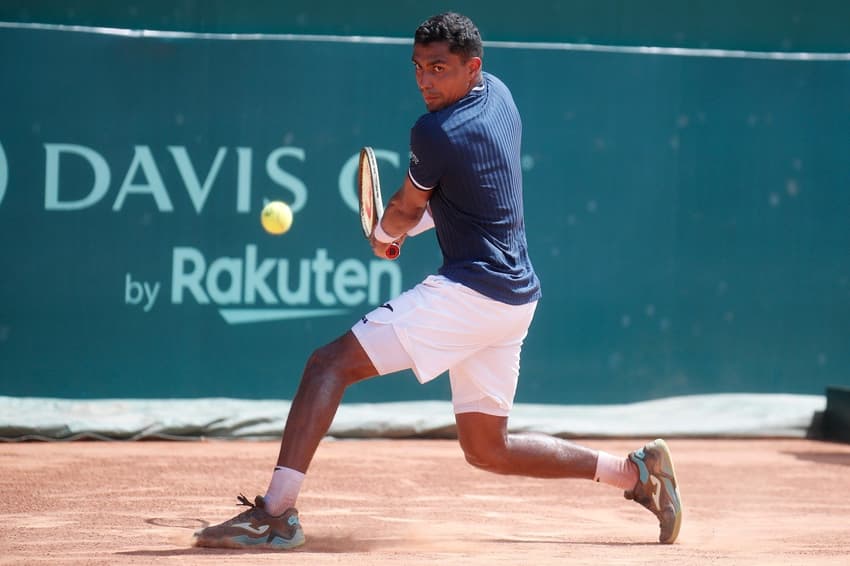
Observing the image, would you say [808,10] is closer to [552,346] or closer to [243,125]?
[552,346]

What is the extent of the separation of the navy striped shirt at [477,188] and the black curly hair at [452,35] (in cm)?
15

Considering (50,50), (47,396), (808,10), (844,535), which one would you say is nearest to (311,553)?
(844,535)

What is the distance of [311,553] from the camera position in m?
3.95

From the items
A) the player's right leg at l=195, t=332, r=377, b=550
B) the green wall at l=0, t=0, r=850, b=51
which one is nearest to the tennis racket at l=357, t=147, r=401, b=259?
the player's right leg at l=195, t=332, r=377, b=550

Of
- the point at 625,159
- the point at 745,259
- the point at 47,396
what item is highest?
the point at 625,159

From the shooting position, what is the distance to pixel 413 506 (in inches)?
211

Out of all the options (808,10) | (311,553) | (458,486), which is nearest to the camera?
(311,553)

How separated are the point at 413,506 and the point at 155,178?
2.93m

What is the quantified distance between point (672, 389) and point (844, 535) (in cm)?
322

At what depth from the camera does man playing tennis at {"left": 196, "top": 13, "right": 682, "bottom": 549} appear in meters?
3.98

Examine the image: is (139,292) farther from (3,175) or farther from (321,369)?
(321,369)

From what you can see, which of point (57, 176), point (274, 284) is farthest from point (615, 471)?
point (57, 176)

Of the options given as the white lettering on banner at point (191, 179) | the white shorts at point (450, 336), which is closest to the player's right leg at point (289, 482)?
the white shorts at point (450, 336)

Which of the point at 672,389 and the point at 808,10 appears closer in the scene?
the point at 672,389
